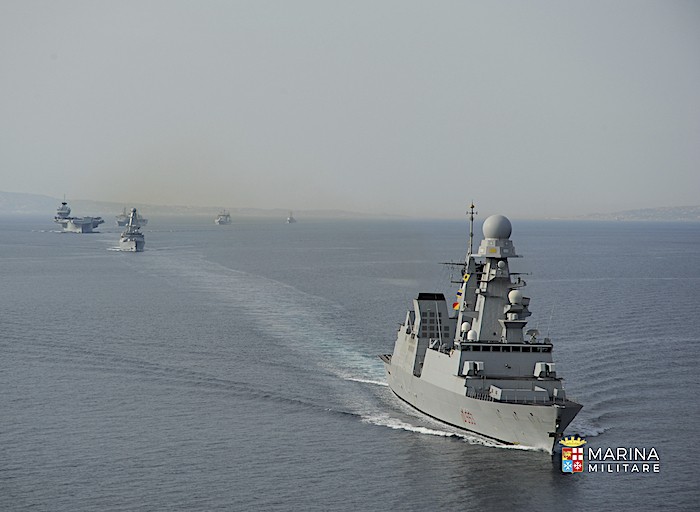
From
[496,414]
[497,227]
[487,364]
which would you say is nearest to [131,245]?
[497,227]

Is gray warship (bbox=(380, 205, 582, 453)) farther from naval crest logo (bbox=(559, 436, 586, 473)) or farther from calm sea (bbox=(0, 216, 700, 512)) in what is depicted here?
calm sea (bbox=(0, 216, 700, 512))

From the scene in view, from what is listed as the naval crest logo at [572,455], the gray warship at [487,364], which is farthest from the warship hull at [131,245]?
the naval crest logo at [572,455]

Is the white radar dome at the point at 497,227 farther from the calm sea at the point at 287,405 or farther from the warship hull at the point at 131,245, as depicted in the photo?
the warship hull at the point at 131,245

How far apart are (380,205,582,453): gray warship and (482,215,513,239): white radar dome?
0.17 feet

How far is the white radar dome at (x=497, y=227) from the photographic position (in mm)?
45625

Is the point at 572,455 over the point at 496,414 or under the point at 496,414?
under

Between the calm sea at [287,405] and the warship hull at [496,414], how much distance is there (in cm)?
82

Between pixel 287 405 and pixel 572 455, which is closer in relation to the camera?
pixel 572 455

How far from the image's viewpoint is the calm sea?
107 ft

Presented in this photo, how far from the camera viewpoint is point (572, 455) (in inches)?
1430

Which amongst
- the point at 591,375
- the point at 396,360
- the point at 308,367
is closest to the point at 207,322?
the point at 308,367

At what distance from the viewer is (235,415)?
42.1m

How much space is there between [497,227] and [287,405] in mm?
14246

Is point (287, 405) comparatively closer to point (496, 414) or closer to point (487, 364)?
point (487, 364)
